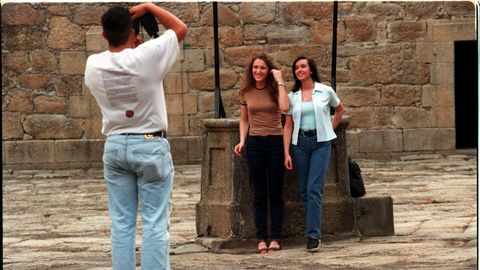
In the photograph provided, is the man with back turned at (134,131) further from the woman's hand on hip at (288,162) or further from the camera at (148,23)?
the woman's hand on hip at (288,162)

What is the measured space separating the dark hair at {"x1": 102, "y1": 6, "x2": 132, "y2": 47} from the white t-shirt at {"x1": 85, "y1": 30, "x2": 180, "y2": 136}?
7 centimetres

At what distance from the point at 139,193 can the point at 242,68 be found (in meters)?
11.4

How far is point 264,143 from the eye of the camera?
909 cm

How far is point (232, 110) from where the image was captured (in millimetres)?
17531

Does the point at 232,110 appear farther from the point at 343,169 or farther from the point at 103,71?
the point at 103,71


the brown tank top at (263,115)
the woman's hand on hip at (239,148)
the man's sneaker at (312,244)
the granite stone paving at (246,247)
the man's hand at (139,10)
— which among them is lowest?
the granite stone paving at (246,247)

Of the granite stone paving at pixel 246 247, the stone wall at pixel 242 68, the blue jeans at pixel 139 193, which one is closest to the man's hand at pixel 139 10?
the blue jeans at pixel 139 193

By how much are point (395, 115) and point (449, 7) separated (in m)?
1.61

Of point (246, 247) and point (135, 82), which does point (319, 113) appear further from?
point (135, 82)

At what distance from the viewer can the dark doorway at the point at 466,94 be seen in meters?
18.5

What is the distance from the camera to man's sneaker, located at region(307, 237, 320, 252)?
353 inches

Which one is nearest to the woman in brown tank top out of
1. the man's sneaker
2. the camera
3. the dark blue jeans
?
the dark blue jeans

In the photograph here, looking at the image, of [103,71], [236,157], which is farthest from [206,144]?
[103,71]

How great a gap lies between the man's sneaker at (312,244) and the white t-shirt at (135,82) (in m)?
3.04
